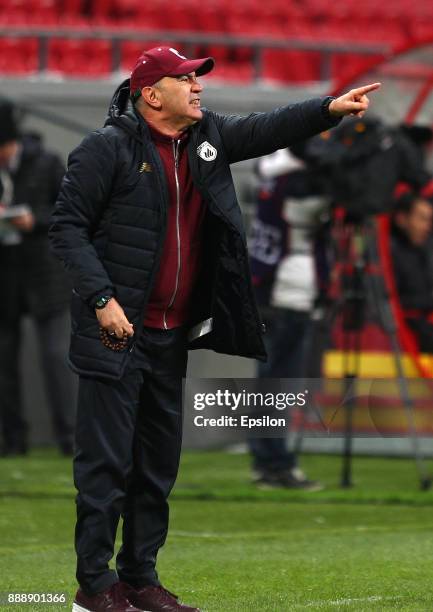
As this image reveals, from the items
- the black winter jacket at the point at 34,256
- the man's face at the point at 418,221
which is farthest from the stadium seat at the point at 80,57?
the man's face at the point at 418,221

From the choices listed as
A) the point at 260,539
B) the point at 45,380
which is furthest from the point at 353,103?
the point at 45,380

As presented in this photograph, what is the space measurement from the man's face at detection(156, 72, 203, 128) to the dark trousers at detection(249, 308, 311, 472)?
175 inches

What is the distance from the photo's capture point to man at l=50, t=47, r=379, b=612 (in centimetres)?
504

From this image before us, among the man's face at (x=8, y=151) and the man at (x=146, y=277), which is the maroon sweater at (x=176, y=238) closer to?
the man at (x=146, y=277)

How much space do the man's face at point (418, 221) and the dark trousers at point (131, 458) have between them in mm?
6107

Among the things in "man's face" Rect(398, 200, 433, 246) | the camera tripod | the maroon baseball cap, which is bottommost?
the camera tripod

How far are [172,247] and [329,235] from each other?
4.64 m

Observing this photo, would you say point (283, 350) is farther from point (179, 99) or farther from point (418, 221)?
point (179, 99)

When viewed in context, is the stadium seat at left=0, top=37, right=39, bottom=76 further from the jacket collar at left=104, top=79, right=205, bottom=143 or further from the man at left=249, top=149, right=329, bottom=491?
the jacket collar at left=104, top=79, right=205, bottom=143

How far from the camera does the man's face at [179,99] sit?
512 centimetres

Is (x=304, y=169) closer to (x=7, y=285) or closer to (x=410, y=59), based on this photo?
(x=410, y=59)

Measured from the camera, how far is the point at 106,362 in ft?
16.5

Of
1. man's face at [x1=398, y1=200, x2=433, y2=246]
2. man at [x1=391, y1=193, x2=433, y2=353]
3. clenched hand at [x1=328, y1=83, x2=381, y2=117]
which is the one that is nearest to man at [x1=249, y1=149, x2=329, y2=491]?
man at [x1=391, y1=193, x2=433, y2=353]

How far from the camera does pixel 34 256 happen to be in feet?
36.7
